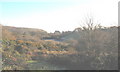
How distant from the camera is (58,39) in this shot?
51.5 feet

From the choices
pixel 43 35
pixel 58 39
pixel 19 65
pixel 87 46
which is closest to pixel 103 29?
pixel 87 46

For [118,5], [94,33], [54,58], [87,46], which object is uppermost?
[118,5]

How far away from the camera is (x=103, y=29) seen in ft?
27.0

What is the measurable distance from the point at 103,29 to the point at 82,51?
1.59 meters

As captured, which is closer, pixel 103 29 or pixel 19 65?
pixel 19 65

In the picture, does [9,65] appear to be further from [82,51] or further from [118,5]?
[118,5]

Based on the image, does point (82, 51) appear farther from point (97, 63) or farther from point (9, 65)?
point (9, 65)

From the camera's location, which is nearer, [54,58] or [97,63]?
[97,63]

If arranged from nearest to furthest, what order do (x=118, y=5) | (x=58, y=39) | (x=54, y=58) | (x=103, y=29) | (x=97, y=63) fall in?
1. (x=97, y=63)
2. (x=118, y=5)
3. (x=103, y=29)
4. (x=54, y=58)
5. (x=58, y=39)

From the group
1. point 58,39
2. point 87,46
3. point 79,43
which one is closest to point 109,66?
point 87,46

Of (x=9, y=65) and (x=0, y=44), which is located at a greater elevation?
(x=0, y=44)

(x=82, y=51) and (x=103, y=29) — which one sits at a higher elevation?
(x=103, y=29)

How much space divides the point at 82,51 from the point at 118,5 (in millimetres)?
2739

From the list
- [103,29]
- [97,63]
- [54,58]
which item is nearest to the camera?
[97,63]
